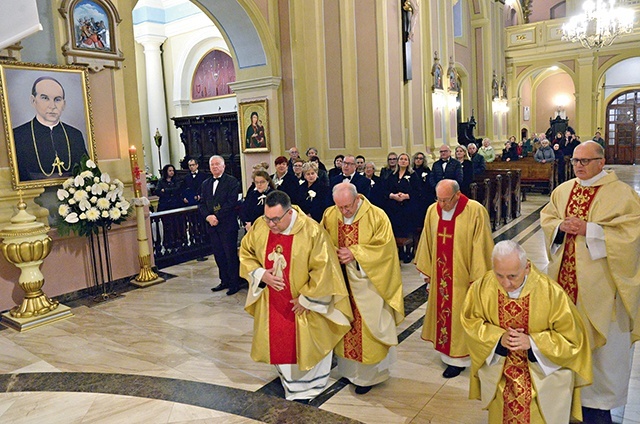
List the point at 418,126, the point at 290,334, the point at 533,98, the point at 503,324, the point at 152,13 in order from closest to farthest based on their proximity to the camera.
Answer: the point at 503,324
the point at 290,334
the point at 418,126
the point at 152,13
the point at 533,98

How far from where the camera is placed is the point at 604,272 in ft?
10.7

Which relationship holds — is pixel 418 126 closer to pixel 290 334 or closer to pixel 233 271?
pixel 233 271

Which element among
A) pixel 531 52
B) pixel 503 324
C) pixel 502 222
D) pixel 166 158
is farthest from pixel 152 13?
pixel 503 324

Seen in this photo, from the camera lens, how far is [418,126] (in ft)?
40.0

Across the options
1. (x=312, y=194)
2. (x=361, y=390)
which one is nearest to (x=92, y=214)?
(x=312, y=194)

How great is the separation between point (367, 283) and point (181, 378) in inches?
68.4

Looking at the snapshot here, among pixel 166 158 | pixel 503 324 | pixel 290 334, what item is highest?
pixel 166 158

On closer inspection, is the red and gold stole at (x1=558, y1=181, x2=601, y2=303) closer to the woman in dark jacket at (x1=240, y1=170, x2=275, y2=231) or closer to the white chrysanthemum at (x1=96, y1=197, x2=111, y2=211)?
the woman in dark jacket at (x1=240, y1=170, x2=275, y2=231)

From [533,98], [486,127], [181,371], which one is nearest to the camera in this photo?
[181,371]

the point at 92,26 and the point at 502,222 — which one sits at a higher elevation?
the point at 92,26

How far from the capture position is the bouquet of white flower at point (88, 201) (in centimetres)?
601

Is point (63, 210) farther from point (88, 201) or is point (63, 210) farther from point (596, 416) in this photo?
point (596, 416)

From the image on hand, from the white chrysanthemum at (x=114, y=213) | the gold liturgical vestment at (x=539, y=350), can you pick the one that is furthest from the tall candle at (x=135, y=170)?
the gold liturgical vestment at (x=539, y=350)

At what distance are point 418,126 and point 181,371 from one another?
30.1 feet
